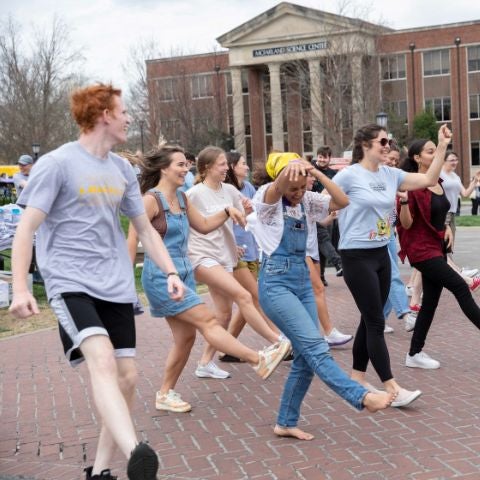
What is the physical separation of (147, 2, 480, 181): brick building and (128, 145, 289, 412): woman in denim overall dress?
45132 mm

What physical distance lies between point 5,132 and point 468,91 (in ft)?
118

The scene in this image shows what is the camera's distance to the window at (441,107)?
67.4 metres

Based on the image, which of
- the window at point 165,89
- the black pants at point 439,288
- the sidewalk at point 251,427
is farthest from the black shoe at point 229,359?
the window at point 165,89

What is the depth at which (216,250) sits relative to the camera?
657 cm

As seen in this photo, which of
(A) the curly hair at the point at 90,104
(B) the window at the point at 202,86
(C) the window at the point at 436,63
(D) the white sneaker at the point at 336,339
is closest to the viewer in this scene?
(A) the curly hair at the point at 90,104

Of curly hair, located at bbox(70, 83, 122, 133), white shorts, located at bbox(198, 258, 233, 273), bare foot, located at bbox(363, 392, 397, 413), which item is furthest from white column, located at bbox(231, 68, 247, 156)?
curly hair, located at bbox(70, 83, 122, 133)

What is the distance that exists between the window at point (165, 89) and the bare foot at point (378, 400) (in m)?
51.4

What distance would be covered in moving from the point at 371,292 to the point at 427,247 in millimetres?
1164

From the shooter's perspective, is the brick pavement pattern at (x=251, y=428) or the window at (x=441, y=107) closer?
the brick pavement pattern at (x=251, y=428)

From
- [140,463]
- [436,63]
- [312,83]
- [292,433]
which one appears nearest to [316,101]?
[312,83]

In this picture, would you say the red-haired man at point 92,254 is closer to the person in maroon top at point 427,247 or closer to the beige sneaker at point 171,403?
the beige sneaker at point 171,403

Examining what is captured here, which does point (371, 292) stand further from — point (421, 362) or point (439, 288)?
point (421, 362)

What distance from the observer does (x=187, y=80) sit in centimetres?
5697

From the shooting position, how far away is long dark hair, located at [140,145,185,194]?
5.84 meters
